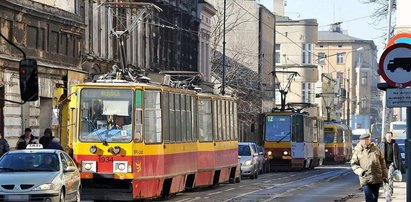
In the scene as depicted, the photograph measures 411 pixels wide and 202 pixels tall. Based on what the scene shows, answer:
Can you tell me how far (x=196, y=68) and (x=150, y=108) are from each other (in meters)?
47.8

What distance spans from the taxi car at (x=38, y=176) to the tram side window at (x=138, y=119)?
6.92ft

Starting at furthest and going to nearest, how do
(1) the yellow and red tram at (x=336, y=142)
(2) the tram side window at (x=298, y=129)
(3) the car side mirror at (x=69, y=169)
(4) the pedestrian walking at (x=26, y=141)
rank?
1. (1) the yellow and red tram at (x=336, y=142)
2. (2) the tram side window at (x=298, y=129)
3. (4) the pedestrian walking at (x=26, y=141)
4. (3) the car side mirror at (x=69, y=169)

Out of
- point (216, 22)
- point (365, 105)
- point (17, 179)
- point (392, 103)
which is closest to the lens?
point (392, 103)

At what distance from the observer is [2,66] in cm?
4006

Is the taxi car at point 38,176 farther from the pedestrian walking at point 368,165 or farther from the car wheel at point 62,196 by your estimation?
the pedestrian walking at point 368,165

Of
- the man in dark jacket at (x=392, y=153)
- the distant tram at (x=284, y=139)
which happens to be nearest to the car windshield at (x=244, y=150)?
the distant tram at (x=284, y=139)

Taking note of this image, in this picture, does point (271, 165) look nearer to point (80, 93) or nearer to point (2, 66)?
point (2, 66)

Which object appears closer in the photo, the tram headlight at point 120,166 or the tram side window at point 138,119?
the tram headlight at point 120,166

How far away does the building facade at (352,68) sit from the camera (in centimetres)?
17462

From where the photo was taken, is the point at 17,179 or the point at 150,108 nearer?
the point at 17,179

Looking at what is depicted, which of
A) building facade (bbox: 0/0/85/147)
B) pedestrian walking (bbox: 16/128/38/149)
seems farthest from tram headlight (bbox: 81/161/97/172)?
building facade (bbox: 0/0/85/147)

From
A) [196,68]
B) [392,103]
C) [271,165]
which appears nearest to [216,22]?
[196,68]

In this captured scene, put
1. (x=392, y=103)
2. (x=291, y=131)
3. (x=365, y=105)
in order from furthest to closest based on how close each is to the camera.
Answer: (x=365, y=105) → (x=291, y=131) → (x=392, y=103)

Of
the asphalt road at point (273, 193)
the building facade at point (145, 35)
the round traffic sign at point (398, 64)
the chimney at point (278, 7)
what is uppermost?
the chimney at point (278, 7)
